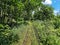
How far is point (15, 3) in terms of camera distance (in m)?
13.3

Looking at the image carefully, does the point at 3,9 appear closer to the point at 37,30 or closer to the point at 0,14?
the point at 0,14

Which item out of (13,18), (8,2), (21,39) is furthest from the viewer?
(13,18)

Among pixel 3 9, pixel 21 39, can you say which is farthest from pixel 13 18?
pixel 21 39

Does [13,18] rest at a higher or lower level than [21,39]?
higher

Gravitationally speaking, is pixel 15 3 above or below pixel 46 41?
above

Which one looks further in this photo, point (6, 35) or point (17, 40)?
point (6, 35)

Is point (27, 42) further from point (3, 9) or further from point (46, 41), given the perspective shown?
point (3, 9)

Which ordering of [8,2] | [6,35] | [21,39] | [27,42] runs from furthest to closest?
1. [8,2]
2. [6,35]
3. [21,39]
4. [27,42]

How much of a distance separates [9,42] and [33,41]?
1.78m

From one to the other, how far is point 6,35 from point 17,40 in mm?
1121

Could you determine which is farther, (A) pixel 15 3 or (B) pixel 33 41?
(A) pixel 15 3

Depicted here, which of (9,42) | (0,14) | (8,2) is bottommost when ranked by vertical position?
(9,42)

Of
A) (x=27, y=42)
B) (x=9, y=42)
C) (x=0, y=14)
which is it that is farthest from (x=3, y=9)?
(x=27, y=42)

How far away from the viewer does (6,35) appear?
12070mm
